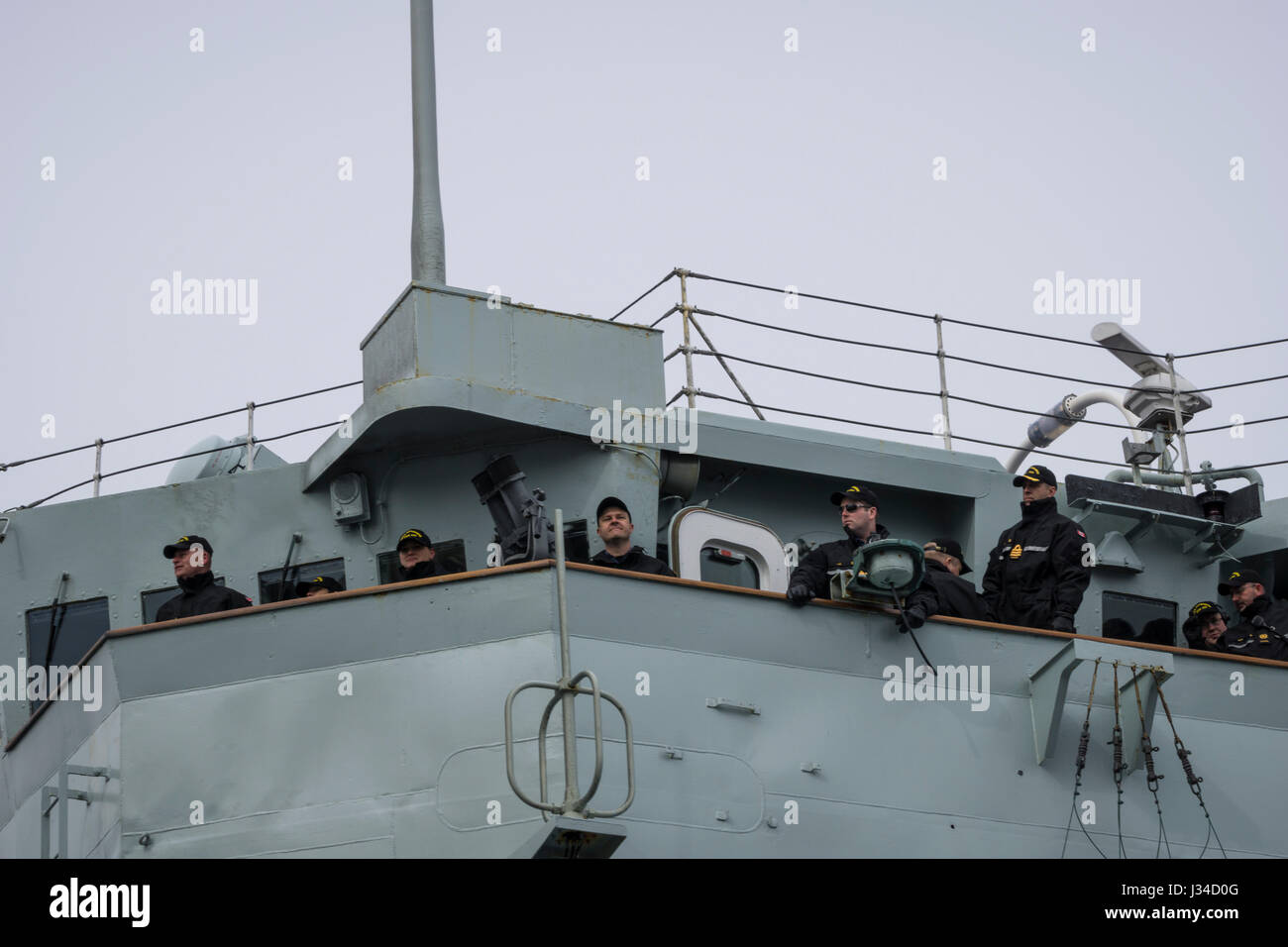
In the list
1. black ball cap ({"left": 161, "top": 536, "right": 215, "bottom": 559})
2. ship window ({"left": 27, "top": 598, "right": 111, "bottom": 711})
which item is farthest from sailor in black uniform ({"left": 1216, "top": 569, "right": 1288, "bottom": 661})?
ship window ({"left": 27, "top": 598, "right": 111, "bottom": 711})

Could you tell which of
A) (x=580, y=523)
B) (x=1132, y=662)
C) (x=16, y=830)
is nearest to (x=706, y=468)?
(x=580, y=523)

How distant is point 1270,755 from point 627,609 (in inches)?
179

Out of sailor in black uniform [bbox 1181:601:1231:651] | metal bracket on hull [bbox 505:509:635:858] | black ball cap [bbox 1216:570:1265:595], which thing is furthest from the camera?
black ball cap [bbox 1216:570:1265:595]

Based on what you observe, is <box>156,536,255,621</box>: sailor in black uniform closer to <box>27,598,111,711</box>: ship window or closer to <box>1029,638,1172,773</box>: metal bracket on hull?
<box>27,598,111,711</box>: ship window

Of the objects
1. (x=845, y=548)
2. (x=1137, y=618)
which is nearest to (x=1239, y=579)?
(x=1137, y=618)

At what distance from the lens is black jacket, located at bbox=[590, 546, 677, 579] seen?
33.8 feet

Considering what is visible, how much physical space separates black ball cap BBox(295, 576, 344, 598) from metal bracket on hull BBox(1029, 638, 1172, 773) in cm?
433

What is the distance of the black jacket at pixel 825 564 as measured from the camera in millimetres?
10617

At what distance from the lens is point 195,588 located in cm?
1056

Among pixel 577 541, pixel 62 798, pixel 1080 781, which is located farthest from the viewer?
pixel 577 541

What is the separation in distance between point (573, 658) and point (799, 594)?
4.84 feet

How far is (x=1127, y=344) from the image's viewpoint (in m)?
14.7

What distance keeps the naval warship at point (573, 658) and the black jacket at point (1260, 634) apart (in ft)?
1.92

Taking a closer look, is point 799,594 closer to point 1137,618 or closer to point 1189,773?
point 1189,773
